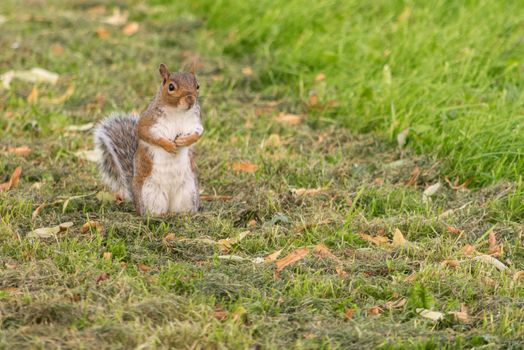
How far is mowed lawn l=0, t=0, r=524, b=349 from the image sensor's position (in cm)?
341

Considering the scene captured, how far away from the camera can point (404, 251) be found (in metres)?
4.09

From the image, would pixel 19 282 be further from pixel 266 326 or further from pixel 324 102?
pixel 324 102

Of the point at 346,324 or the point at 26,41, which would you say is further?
the point at 26,41

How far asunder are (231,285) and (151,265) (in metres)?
0.39

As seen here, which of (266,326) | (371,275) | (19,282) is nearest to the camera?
(266,326)

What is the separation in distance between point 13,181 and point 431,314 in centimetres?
218

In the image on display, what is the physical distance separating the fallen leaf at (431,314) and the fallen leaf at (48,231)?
1467mm

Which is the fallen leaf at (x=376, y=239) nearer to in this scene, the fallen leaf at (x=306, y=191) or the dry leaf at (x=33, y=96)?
the fallen leaf at (x=306, y=191)

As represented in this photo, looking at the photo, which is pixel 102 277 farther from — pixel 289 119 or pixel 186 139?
pixel 289 119

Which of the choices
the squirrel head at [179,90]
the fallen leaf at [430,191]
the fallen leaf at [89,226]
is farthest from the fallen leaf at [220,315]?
the fallen leaf at [430,191]

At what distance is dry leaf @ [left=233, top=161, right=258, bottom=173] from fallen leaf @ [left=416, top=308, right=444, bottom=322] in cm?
172

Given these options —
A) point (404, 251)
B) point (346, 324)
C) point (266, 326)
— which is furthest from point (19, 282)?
point (404, 251)

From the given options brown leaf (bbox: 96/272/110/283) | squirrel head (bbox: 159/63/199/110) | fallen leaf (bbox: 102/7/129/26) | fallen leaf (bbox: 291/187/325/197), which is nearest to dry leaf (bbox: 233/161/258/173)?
fallen leaf (bbox: 291/187/325/197)

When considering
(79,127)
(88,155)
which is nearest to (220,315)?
(88,155)
